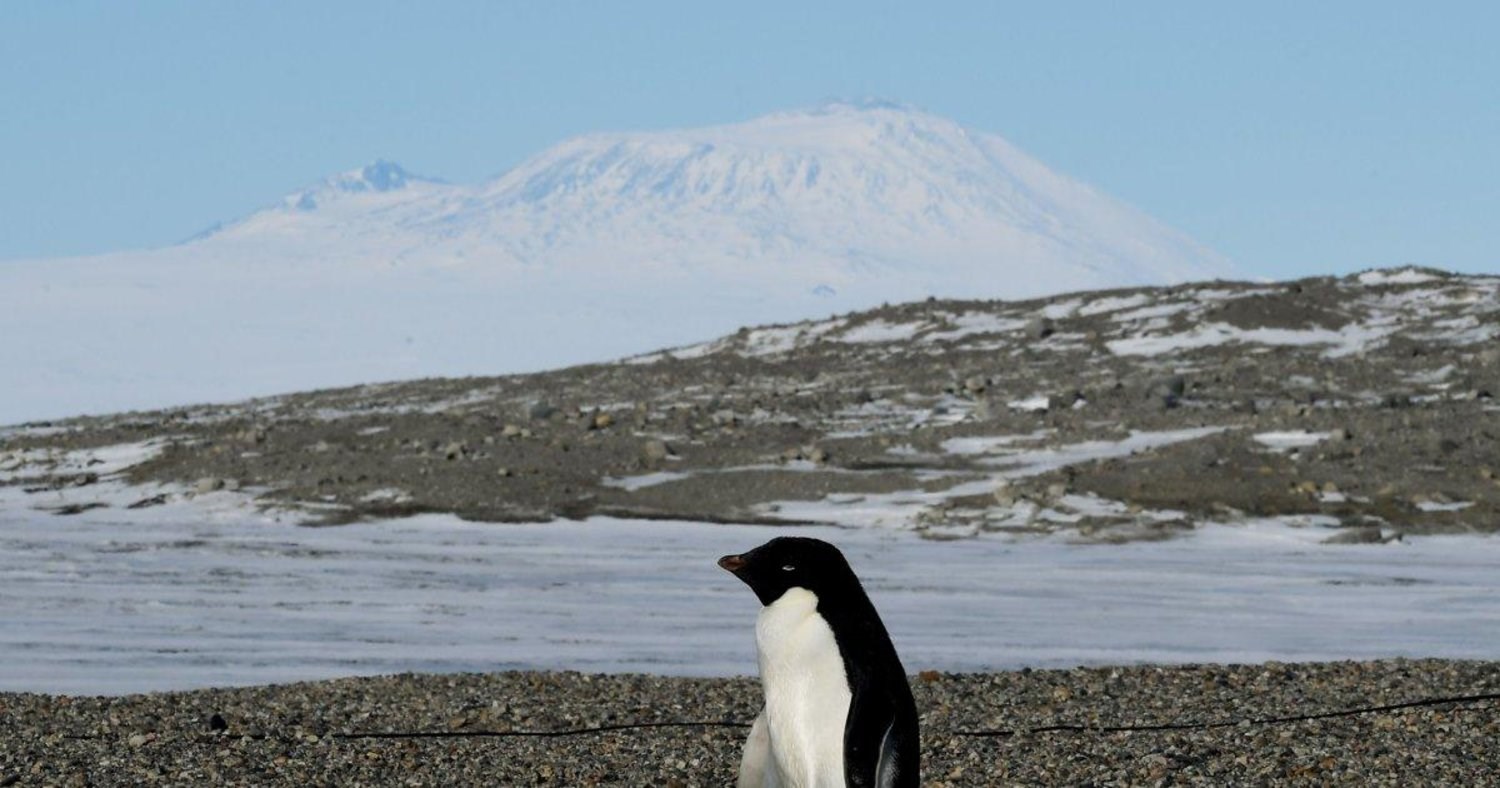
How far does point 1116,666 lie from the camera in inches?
476

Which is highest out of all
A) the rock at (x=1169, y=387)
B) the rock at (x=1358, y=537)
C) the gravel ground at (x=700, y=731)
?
the rock at (x=1169, y=387)

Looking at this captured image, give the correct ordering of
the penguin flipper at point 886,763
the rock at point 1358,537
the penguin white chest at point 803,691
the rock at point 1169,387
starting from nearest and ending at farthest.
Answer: the penguin flipper at point 886,763 → the penguin white chest at point 803,691 → the rock at point 1358,537 → the rock at point 1169,387

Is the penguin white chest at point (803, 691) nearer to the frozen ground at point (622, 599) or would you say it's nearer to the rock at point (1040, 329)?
the frozen ground at point (622, 599)

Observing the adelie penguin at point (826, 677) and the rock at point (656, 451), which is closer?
the adelie penguin at point (826, 677)

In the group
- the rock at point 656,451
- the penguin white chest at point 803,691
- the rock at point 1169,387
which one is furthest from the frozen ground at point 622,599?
the rock at point 1169,387

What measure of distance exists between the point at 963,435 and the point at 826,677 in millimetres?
23073

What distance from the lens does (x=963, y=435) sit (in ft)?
93.1

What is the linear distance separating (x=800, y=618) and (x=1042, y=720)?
4727 mm

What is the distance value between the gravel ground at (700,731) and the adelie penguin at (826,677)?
9.46 feet

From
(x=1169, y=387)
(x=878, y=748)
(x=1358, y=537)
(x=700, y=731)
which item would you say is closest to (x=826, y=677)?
(x=878, y=748)

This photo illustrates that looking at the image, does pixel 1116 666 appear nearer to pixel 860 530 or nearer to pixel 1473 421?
pixel 860 530

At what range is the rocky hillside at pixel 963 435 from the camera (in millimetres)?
23359

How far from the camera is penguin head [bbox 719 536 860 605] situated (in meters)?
5.52

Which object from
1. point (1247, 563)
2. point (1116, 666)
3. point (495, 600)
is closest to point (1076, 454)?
point (1247, 563)
